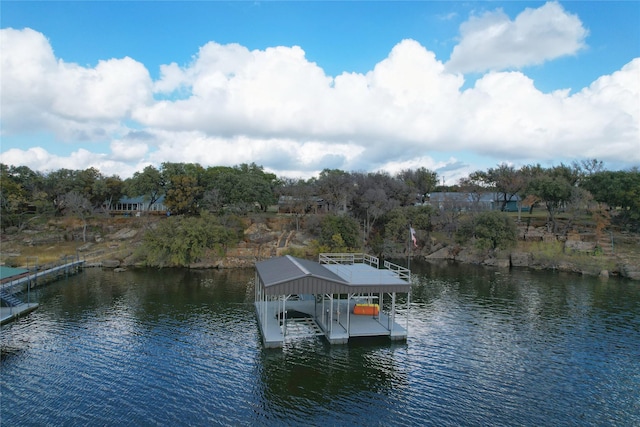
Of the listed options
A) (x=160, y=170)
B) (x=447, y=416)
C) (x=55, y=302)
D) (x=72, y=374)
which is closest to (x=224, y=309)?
(x=72, y=374)

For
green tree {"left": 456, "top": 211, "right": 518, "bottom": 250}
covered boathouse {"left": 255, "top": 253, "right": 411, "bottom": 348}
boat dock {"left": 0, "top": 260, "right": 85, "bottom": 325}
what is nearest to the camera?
covered boathouse {"left": 255, "top": 253, "right": 411, "bottom": 348}

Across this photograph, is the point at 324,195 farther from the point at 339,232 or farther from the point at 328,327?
the point at 328,327

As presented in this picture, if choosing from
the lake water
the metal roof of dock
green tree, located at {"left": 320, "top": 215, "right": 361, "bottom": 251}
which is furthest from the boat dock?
green tree, located at {"left": 320, "top": 215, "right": 361, "bottom": 251}

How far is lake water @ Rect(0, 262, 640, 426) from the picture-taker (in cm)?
1742

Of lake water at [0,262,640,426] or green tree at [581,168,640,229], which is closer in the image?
lake water at [0,262,640,426]

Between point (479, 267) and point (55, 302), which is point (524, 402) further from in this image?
point (479, 267)

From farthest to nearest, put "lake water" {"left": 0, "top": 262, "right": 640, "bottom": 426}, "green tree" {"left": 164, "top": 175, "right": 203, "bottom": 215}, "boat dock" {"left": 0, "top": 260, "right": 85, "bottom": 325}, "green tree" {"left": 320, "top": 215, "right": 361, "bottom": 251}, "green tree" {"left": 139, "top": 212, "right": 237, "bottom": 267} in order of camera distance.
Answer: "green tree" {"left": 164, "top": 175, "right": 203, "bottom": 215}, "green tree" {"left": 320, "top": 215, "right": 361, "bottom": 251}, "green tree" {"left": 139, "top": 212, "right": 237, "bottom": 267}, "boat dock" {"left": 0, "top": 260, "right": 85, "bottom": 325}, "lake water" {"left": 0, "top": 262, "right": 640, "bottom": 426}

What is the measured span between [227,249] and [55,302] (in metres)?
24.9

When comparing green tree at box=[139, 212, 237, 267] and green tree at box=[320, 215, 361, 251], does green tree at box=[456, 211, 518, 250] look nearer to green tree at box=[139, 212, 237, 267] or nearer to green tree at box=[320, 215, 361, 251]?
green tree at box=[320, 215, 361, 251]

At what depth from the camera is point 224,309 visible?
109 ft

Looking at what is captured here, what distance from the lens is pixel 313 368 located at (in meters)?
21.8

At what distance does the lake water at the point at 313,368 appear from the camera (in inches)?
686

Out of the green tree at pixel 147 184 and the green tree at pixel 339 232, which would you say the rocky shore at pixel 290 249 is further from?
the green tree at pixel 147 184

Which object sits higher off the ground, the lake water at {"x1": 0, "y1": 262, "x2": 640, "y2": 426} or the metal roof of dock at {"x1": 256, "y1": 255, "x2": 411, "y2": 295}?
the metal roof of dock at {"x1": 256, "y1": 255, "x2": 411, "y2": 295}
